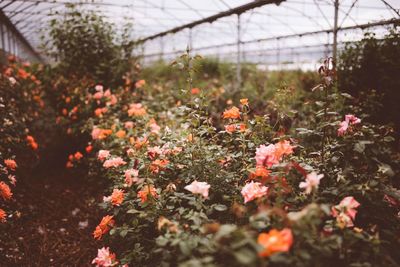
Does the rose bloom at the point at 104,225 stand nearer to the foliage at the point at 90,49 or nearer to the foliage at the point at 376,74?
the foliage at the point at 376,74

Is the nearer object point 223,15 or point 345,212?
point 345,212

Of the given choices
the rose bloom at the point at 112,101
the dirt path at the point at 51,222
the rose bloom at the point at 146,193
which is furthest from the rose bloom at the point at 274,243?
the rose bloom at the point at 112,101

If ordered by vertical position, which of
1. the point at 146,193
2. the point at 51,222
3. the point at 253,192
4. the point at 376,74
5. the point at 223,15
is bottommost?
the point at 51,222

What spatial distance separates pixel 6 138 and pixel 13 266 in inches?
54.2

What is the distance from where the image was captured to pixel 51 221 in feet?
12.7

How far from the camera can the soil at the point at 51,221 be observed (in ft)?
10.1

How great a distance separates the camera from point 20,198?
4059 mm

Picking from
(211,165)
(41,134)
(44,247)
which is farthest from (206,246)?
(41,134)

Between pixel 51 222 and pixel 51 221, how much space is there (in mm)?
24

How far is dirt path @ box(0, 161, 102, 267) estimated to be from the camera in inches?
122

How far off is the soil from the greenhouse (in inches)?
0.8

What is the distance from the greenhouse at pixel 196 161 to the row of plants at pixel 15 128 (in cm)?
3

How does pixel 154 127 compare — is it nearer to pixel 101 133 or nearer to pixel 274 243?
pixel 101 133

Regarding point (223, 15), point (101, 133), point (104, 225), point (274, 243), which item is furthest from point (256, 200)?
point (223, 15)
